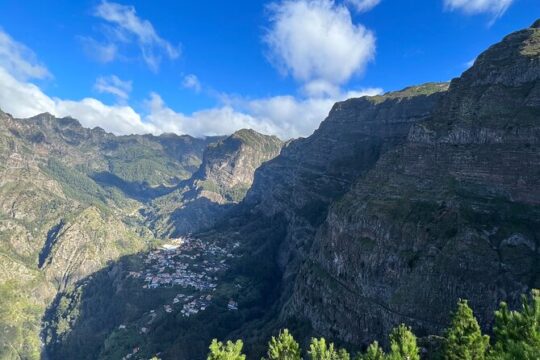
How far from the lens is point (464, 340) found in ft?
181

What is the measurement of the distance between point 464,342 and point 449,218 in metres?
57.1

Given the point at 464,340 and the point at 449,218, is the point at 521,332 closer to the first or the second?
the point at 464,340

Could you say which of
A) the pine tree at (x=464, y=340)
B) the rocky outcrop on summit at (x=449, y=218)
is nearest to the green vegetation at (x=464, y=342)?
the pine tree at (x=464, y=340)

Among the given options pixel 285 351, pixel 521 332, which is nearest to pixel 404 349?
pixel 521 332

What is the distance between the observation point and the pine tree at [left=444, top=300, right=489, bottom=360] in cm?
5395

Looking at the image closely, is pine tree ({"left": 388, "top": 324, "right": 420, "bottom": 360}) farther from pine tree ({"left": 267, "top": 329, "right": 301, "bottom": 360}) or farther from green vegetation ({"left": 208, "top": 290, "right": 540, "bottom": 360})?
pine tree ({"left": 267, "top": 329, "right": 301, "bottom": 360})

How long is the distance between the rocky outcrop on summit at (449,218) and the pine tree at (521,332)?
54834 mm

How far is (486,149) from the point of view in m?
112

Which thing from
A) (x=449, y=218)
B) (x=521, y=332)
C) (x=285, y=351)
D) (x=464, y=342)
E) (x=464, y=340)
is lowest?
(x=285, y=351)

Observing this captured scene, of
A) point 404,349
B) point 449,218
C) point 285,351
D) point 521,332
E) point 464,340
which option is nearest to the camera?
point 521,332

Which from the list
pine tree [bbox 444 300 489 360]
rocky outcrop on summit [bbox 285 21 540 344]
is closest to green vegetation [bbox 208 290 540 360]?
pine tree [bbox 444 300 489 360]

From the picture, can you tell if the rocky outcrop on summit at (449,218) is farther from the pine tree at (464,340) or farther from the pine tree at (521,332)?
the pine tree at (521,332)

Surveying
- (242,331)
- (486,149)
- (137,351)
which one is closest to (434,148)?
(486,149)

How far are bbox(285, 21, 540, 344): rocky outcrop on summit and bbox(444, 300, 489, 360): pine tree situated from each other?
41.8 metres
